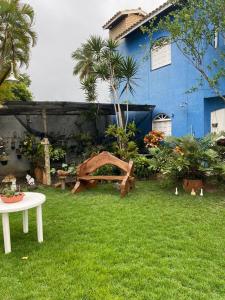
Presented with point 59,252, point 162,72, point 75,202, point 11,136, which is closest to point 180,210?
point 75,202

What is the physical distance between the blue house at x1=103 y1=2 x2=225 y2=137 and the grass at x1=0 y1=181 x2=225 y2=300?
13.9 feet

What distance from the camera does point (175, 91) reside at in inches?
439

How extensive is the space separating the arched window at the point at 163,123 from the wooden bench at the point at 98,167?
4.38 meters

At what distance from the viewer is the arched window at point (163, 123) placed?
11820 mm

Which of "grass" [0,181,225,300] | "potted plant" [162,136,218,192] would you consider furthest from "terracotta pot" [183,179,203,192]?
"grass" [0,181,225,300]

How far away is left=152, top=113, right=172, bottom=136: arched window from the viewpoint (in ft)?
38.8

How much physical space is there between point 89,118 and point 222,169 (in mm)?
6548

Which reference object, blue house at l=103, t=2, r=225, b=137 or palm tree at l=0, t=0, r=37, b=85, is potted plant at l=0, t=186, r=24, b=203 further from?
blue house at l=103, t=2, r=225, b=137

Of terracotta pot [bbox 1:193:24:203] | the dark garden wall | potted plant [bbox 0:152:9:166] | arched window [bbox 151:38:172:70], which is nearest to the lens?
terracotta pot [bbox 1:193:24:203]

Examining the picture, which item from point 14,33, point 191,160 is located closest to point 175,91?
point 191,160

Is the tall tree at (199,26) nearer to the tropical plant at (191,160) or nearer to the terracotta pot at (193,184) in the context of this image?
the tropical plant at (191,160)

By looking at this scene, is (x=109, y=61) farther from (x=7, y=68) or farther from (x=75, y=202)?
(x=75, y=202)

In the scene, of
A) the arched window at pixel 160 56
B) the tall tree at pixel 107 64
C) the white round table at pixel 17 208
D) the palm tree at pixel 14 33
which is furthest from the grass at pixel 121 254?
the arched window at pixel 160 56

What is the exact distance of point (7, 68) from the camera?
10.4m
